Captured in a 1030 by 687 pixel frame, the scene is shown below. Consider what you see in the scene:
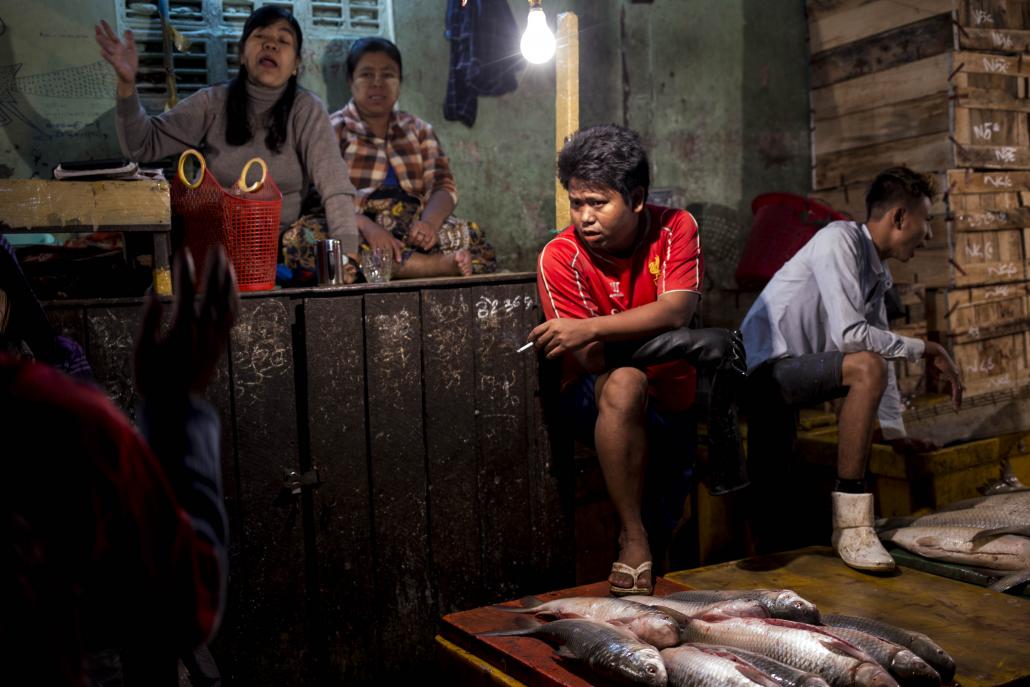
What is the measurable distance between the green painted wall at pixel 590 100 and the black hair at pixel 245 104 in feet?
3.58

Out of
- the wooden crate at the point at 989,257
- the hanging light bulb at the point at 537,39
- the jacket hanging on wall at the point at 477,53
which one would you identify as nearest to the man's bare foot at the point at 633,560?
the hanging light bulb at the point at 537,39

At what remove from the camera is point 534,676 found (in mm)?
2998

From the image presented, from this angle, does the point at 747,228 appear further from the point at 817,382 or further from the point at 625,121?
the point at 817,382

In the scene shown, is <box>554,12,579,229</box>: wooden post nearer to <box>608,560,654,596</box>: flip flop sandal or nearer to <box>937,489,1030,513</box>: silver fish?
<box>608,560,654,596</box>: flip flop sandal

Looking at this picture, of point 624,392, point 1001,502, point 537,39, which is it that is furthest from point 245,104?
point 1001,502

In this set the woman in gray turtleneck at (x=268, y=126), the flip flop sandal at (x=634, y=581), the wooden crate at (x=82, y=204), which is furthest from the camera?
the woman in gray turtleneck at (x=268, y=126)

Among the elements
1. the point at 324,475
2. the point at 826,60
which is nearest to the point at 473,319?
the point at 324,475

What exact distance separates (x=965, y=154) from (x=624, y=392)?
4.06 metres

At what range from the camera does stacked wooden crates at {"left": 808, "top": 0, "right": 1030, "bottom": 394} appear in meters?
6.45

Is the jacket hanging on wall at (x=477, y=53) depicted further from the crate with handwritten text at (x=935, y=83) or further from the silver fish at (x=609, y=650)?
the silver fish at (x=609, y=650)

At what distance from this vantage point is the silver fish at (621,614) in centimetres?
304

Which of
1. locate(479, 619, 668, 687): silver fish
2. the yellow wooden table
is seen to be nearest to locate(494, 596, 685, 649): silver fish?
locate(479, 619, 668, 687): silver fish

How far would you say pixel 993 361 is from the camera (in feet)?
21.8

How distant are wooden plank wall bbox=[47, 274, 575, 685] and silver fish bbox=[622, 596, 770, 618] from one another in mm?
1099
